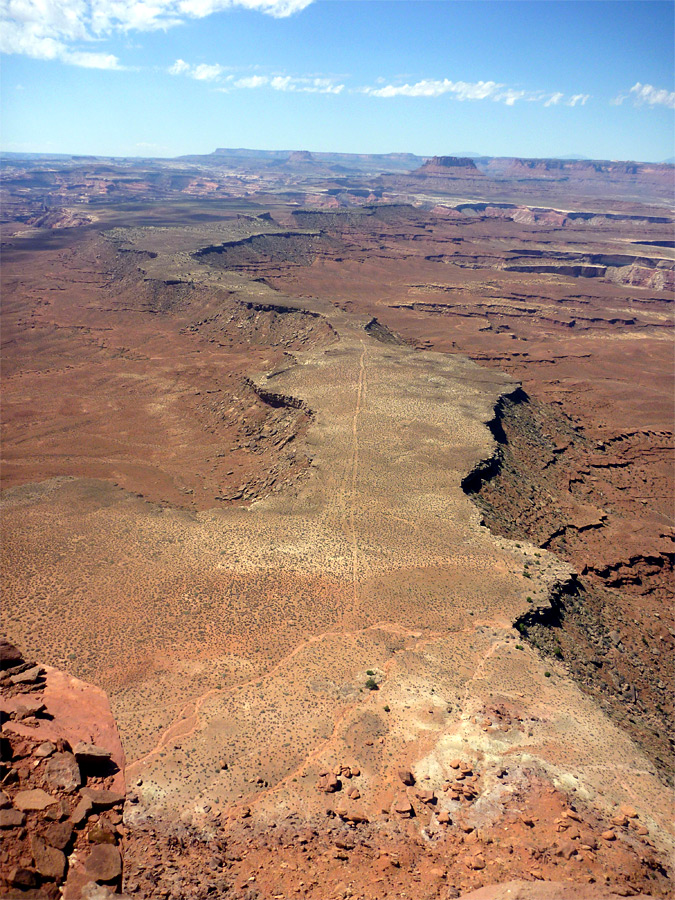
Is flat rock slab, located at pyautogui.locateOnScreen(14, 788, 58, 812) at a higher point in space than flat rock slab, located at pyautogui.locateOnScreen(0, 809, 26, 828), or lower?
lower

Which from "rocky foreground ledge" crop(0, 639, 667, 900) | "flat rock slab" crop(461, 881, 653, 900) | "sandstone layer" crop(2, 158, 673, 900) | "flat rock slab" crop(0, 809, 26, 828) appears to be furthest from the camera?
"sandstone layer" crop(2, 158, 673, 900)

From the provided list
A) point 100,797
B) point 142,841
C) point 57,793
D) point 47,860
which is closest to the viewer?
point 47,860

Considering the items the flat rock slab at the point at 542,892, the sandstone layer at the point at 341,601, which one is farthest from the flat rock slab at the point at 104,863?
the flat rock slab at the point at 542,892

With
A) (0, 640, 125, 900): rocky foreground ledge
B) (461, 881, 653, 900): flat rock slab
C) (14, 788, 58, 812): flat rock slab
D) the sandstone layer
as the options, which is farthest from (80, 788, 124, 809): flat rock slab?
(461, 881, 653, 900): flat rock slab

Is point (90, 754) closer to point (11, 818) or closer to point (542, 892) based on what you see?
point (11, 818)

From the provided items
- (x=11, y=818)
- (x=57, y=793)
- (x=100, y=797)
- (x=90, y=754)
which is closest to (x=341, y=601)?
(x=90, y=754)

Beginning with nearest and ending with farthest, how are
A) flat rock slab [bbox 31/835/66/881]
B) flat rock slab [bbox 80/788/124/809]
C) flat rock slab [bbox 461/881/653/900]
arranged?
flat rock slab [bbox 31/835/66/881]
flat rock slab [bbox 80/788/124/809]
flat rock slab [bbox 461/881/653/900]

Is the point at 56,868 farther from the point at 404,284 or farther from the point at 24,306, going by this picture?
the point at 404,284

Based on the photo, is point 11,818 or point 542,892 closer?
point 11,818

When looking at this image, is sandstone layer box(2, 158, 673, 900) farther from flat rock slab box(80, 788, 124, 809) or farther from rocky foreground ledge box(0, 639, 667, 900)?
flat rock slab box(80, 788, 124, 809)

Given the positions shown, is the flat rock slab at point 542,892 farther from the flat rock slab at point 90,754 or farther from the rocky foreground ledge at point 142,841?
the flat rock slab at point 90,754
